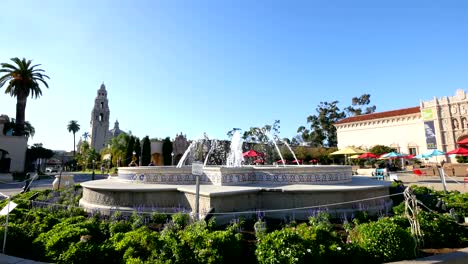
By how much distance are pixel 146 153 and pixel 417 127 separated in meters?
50.1

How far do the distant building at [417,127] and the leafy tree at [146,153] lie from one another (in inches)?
1714

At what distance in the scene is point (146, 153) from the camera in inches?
1681

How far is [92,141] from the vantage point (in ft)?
278

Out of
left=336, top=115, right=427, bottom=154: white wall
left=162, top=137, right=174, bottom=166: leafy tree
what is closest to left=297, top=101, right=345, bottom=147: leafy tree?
left=336, top=115, right=427, bottom=154: white wall

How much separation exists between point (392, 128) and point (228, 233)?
189 ft

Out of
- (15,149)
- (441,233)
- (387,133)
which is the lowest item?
(441,233)

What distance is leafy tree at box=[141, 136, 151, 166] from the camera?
42500 millimetres

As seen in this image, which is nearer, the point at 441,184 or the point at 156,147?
the point at 441,184

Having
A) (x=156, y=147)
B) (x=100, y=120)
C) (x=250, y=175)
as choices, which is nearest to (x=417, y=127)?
(x=156, y=147)

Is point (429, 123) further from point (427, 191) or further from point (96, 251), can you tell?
point (96, 251)

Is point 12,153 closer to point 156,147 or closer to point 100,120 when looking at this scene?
A: point 156,147

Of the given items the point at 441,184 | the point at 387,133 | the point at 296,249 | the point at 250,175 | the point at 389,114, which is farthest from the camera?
the point at 389,114

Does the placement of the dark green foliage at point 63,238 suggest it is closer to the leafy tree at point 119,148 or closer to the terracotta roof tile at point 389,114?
the leafy tree at point 119,148

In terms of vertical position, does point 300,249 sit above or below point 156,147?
below
